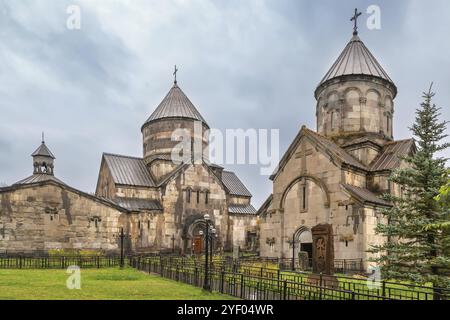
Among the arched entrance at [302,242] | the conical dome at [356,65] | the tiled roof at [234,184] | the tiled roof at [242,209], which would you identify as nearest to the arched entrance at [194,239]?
the tiled roof at [242,209]

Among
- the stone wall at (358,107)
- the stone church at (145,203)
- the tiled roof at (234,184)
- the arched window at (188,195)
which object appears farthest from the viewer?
the tiled roof at (234,184)

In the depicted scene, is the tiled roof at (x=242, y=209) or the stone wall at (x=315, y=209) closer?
the stone wall at (x=315, y=209)

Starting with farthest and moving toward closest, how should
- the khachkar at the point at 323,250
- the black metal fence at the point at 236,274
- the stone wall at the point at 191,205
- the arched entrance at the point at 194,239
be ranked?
the arched entrance at the point at 194,239 < the stone wall at the point at 191,205 < the khachkar at the point at 323,250 < the black metal fence at the point at 236,274

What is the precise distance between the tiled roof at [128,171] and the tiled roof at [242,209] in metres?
8.80

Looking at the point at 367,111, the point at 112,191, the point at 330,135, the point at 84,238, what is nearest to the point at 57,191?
the point at 84,238

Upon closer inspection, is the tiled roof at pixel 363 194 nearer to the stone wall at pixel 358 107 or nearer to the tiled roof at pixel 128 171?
the stone wall at pixel 358 107

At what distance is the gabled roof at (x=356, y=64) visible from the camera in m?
30.9

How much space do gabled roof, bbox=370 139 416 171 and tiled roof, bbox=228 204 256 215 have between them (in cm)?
1640

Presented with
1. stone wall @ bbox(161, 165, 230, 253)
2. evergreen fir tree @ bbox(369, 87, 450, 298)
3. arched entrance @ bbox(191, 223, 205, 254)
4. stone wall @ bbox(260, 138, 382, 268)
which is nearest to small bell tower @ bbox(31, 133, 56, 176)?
stone wall @ bbox(161, 165, 230, 253)

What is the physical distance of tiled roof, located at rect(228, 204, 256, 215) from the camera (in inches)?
1620

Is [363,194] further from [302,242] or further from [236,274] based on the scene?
[236,274]

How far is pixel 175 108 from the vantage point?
40.7 meters
